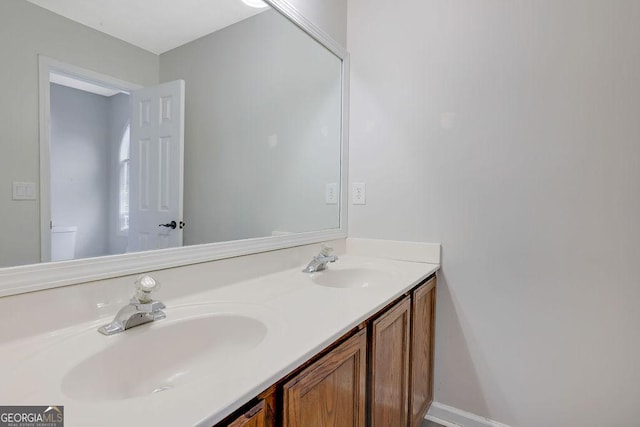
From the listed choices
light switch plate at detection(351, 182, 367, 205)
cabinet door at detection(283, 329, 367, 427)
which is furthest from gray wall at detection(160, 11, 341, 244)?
cabinet door at detection(283, 329, 367, 427)

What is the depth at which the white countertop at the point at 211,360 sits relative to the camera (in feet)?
1.52

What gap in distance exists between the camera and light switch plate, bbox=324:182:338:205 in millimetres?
1830

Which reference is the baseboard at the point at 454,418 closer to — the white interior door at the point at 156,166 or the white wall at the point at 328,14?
the white interior door at the point at 156,166

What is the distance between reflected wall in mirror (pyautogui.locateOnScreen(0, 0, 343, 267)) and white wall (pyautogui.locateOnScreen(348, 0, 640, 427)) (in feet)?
1.31

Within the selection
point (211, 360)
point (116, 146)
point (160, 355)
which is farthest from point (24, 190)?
point (211, 360)

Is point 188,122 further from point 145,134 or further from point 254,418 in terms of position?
point 254,418

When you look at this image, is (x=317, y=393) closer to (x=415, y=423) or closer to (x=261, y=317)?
(x=261, y=317)

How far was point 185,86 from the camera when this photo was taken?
1.08 metres

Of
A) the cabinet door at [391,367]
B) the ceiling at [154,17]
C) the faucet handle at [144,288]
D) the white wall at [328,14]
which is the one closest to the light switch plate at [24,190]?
the faucet handle at [144,288]

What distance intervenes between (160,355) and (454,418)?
146 centimetres

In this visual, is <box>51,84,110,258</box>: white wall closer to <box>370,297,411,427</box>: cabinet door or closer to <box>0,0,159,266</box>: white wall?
<box>0,0,159,266</box>: white wall

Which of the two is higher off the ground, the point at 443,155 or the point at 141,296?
the point at 443,155

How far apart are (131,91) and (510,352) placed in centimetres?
181

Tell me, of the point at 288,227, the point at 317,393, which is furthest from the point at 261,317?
the point at 288,227
